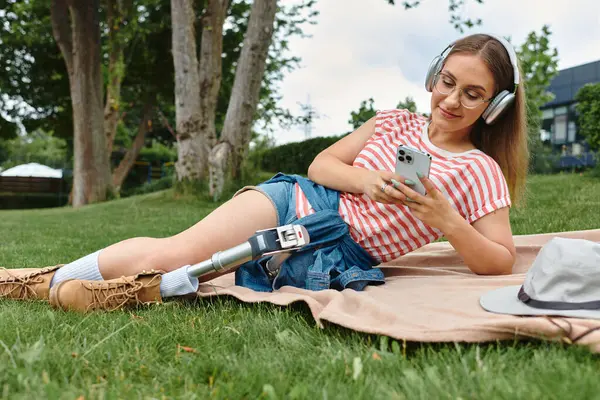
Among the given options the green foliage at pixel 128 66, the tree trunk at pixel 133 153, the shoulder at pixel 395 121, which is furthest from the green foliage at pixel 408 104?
the shoulder at pixel 395 121

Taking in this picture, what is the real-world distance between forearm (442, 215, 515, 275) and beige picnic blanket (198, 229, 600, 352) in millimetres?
65

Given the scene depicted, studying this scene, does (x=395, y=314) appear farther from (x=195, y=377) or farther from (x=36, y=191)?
(x=36, y=191)

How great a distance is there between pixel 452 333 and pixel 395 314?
0.29m

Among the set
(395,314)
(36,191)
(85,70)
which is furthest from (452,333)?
(36,191)

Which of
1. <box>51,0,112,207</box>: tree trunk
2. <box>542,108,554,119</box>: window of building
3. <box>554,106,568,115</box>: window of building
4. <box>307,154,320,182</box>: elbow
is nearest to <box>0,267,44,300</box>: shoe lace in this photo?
<box>307,154,320,182</box>: elbow

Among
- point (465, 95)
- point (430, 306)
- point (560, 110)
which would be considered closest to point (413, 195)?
point (430, 306)

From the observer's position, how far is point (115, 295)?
235 cm

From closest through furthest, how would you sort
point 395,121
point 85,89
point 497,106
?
point 497,106
point 395,121
point 85,89

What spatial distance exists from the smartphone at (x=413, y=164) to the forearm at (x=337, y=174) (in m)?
0.27

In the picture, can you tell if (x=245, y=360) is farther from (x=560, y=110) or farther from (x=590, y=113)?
(x=560, y=110)

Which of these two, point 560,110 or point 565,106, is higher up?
point 565,106

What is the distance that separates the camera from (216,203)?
941 cm

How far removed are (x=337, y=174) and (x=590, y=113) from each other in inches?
311

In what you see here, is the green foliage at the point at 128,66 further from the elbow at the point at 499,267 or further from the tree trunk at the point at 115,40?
the elbow at the point at 499,267
